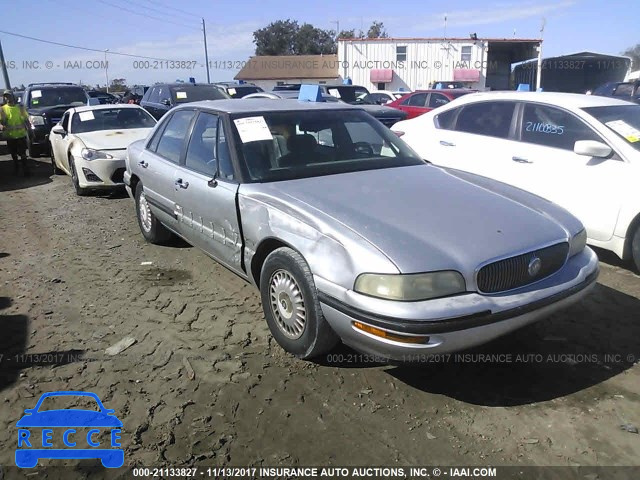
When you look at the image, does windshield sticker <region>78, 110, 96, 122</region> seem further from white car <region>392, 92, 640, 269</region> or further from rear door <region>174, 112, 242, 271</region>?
white car <region>392, 92, 640, 269</region>

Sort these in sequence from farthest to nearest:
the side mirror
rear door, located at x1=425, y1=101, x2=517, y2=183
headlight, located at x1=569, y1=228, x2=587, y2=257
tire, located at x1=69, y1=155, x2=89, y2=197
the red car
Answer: the red car
tire, located at x1=69, y1=155, x2=89, y2=197
rear door, located at x1=425, y1=101, x2=517, y2=183
the side mirror
headlight, located at x1=569, y1=228, x2=587, y2=257

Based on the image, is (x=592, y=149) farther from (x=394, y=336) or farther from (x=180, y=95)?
(x=180, y=95)

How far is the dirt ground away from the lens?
8.53 feet

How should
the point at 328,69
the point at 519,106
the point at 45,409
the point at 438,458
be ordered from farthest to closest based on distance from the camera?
1. the point at 328,69
2. the point at 519,106
3. the point at 45,409
4. the point at 438,458

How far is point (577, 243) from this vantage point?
3.27 m

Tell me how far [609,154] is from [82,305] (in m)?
4.81

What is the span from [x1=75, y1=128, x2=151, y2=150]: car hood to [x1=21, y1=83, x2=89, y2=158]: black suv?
4664 millimetres

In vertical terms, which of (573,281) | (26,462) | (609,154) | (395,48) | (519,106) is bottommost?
(26,462)

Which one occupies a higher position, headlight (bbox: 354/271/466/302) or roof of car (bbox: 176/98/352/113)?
roof of car (bbox: 176/98/352/113)

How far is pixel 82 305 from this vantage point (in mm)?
4305

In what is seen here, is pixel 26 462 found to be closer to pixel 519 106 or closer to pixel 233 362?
pixel 233 362

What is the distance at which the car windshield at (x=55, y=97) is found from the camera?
1337 cm

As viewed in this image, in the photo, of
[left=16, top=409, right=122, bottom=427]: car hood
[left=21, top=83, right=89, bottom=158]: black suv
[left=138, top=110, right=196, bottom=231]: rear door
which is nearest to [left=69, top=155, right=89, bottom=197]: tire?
[left=138, top=110, right=196, bottom=231]: rear door

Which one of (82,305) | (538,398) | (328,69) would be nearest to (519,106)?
(538,398)
